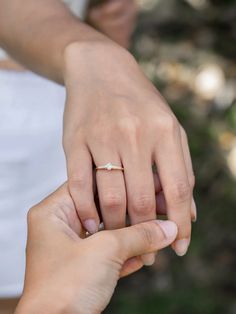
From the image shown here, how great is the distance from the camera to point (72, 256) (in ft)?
3.48

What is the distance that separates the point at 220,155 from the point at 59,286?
1935 millimetres

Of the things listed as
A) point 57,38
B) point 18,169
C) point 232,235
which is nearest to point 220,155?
point 232,235

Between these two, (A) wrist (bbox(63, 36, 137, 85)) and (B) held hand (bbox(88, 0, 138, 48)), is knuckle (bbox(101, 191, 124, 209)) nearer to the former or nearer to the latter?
(A) wrist (bbox(63, 36, 137, 85))

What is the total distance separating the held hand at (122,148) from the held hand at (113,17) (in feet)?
2.21

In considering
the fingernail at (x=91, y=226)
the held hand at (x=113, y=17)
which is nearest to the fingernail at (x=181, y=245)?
the fingernail at (x=91, y=226)

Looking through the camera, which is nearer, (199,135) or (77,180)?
(77,180)

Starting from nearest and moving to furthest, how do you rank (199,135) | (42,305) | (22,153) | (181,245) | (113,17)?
(42,305) < (181,245) < (22,153) < (113,17) < (199,135)

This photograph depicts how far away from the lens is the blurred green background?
102 inches

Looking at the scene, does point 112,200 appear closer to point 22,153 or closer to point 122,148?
point 122,148

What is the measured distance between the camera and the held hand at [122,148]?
107cm

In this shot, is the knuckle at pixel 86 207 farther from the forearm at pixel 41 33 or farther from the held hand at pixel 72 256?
the forearm at pixel 41 33

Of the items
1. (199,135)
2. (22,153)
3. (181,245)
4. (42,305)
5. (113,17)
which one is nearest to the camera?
(42,305)

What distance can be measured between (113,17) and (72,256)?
848mm

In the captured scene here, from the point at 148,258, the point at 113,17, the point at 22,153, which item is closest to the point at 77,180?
the point at 148,258
